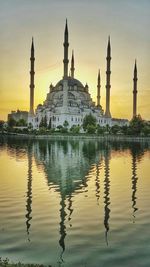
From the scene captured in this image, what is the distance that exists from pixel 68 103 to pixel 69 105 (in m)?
0.99

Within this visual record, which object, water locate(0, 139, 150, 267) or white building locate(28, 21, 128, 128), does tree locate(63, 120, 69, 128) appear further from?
water locate(0, 139, 150, 267)

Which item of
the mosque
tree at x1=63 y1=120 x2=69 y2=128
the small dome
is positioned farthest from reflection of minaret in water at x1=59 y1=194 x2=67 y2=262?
the small dome

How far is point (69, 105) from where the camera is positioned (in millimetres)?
115000

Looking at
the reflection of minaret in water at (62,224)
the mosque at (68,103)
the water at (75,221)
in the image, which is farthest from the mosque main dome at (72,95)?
the reflection of minaret in water at (62,224)

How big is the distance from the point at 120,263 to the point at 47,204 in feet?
17.0

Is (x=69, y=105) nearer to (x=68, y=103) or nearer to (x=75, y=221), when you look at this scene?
(x=68, y=103)

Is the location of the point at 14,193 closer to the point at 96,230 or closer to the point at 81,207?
the point at 81,207

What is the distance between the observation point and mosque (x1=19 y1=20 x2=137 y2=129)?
100394mm

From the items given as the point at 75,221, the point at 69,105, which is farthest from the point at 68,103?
the point at 75,221

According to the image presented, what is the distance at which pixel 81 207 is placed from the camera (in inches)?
466

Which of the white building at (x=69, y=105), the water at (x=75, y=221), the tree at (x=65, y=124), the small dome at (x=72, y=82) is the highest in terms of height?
the small dome at (x=72, y=82)

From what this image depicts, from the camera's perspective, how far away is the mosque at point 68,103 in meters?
100

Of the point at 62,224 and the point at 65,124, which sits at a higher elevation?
the point at 65,124

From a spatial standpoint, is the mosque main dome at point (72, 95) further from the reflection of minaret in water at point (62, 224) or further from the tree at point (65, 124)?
the reflection of minaret in water at point (62, 224)
